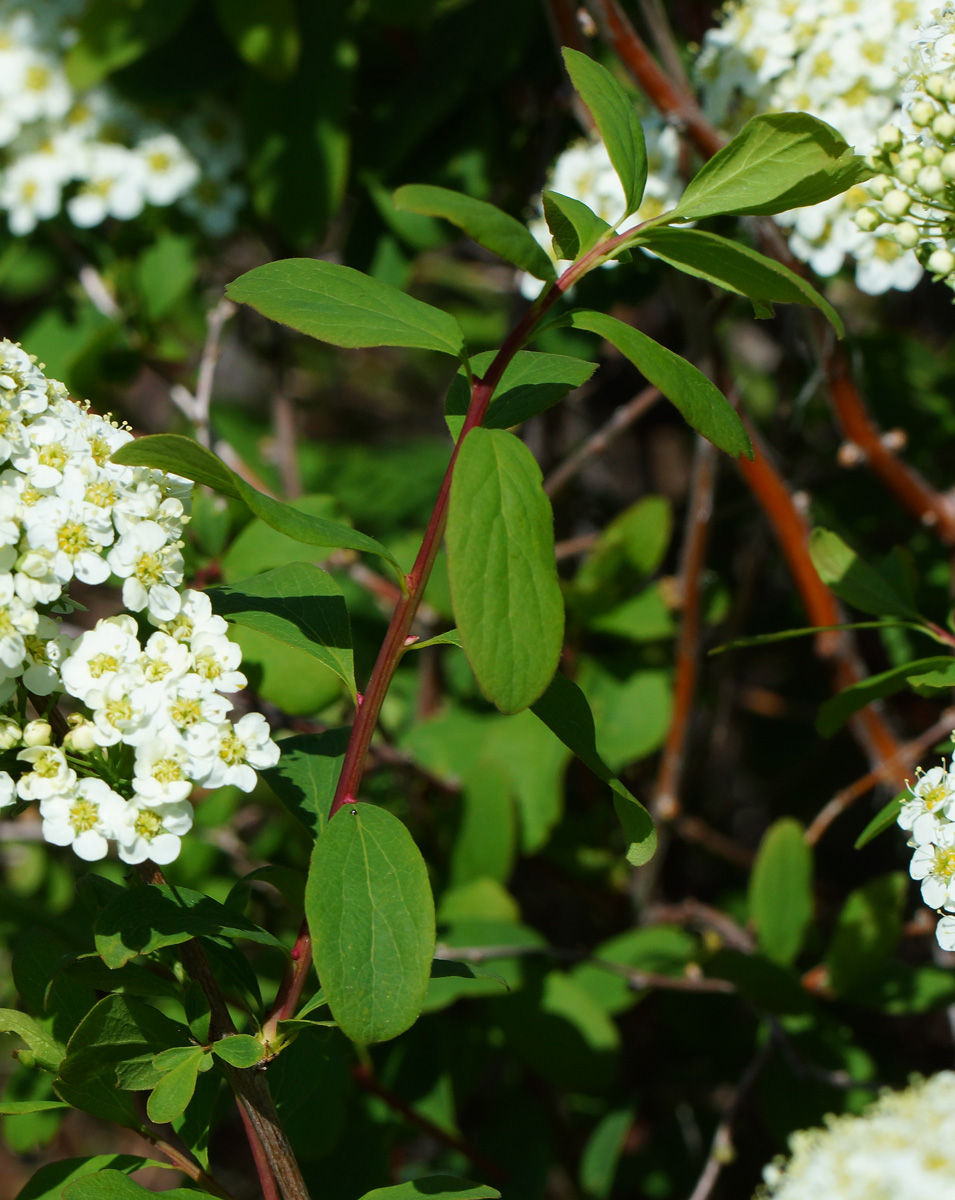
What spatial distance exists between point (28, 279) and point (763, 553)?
5.70 feet

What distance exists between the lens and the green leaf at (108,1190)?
3.11 feet

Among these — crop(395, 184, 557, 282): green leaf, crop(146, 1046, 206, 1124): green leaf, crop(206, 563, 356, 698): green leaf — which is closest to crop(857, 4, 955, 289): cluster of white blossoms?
crop(395, 184, 557, 282): green leaf

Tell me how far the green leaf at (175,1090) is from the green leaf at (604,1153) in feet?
3.39

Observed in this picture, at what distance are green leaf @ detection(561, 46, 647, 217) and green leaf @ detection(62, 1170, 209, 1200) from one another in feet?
3.03

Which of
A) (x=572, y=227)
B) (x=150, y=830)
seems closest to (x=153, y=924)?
(x=150, y=830)

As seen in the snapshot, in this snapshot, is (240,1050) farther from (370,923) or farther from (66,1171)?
(66,1171)

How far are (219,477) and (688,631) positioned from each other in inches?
49.8

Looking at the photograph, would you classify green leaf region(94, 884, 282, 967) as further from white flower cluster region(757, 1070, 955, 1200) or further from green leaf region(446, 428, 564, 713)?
white flower cluster region(757, 1070, 955, 1200)

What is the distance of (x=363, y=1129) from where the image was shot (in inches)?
64.5

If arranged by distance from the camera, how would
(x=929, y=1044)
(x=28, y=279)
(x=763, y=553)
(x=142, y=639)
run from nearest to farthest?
1. (x=142, y=639)
2. (x=763, y=553)
3. (x=929, y=1044)
4. (x=28, y=279)

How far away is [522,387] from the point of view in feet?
3.44

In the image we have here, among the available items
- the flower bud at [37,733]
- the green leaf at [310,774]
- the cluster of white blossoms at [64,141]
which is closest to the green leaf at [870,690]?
the green leaf at [310,774]

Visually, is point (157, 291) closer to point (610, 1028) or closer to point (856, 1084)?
point (610, 1028)

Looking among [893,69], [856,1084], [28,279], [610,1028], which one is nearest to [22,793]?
[610,1028]
